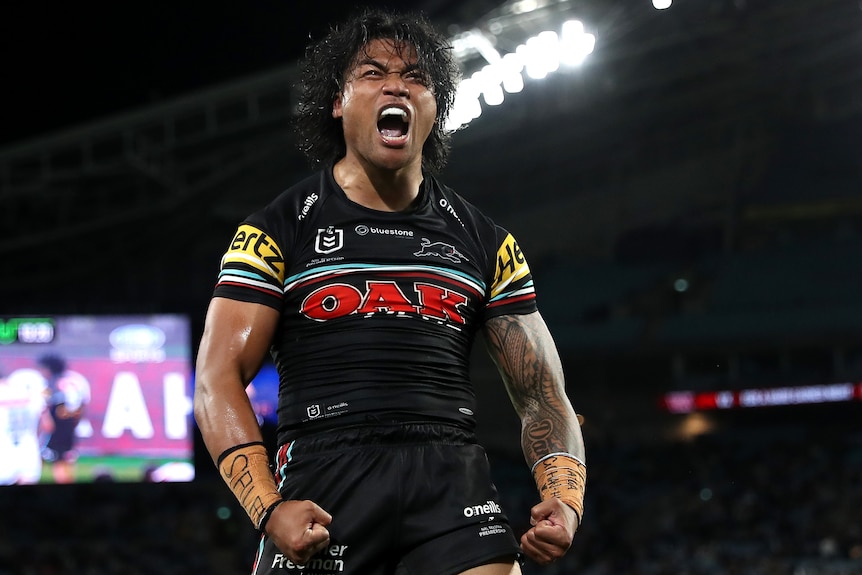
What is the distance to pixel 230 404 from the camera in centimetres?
255

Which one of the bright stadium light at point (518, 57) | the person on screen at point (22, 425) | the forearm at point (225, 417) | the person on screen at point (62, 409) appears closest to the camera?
the forearm at point (225, 417)

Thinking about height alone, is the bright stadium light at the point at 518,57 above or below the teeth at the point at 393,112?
above

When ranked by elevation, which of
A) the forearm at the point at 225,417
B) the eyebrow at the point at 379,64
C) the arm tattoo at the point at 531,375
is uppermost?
the eyebrow at the point at 379,64

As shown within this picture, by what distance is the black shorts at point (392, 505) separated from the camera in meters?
2.46

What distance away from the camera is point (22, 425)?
48.6 feet

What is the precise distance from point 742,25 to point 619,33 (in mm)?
2344

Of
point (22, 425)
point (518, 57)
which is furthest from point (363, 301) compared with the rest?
point (518, 57)

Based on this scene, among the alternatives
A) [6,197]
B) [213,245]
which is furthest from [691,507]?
[6,197]

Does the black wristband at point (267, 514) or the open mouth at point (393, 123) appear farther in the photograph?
the open mouth at point (393, 123)

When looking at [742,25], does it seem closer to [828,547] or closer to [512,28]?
[512,28]

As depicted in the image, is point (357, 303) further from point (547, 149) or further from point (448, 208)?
point (547, 149)

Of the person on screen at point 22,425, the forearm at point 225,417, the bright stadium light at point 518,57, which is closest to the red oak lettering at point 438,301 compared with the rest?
the forearm at point 225,417

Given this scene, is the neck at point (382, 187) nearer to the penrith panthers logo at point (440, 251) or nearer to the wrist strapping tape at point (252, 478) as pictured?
the penrith panthers logo at point (440, 251)

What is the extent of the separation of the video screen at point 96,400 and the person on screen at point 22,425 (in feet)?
0.04
